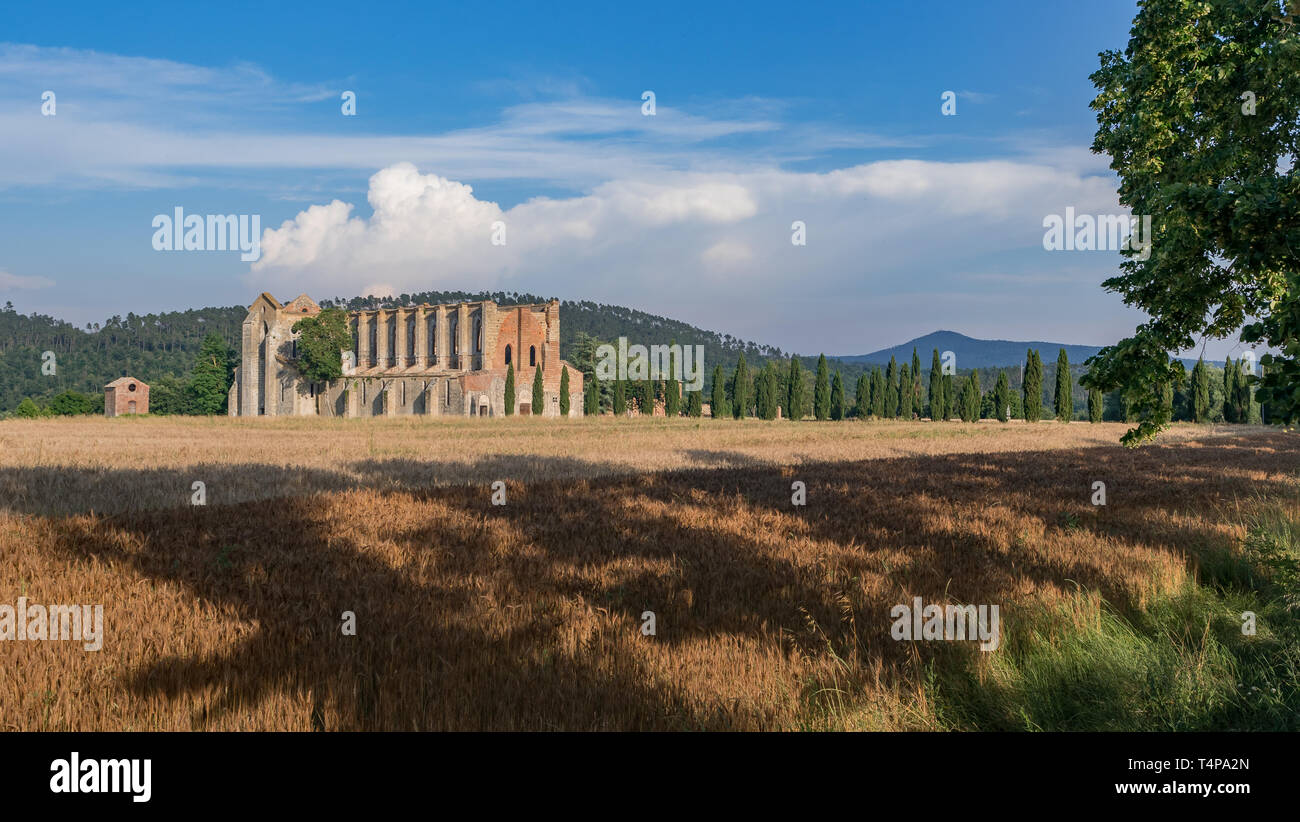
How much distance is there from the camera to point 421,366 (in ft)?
319

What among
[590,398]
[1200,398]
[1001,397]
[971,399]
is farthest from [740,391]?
[1200,398]

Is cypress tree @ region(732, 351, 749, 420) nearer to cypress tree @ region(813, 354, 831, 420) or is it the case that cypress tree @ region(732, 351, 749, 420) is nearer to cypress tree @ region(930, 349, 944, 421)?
cypress tree @ region(813, 354, 831, 420)

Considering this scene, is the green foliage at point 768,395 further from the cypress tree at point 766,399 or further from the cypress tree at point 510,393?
the cypress tree at point 510,393

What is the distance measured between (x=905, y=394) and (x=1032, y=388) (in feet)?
46.9

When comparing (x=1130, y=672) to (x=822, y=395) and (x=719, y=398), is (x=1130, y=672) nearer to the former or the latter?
(x=822, y=395)

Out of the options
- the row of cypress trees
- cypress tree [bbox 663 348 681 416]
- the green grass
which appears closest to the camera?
the green grass

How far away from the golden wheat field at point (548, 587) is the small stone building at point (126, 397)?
3967 inches

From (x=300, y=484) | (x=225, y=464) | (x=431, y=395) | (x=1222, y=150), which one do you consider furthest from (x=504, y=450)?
(x=431, y=395)

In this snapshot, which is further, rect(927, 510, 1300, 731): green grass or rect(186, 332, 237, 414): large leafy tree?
rect(186, 332, 237, 414): large leafy tree

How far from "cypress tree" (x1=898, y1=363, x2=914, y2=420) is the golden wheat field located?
68.4 meters

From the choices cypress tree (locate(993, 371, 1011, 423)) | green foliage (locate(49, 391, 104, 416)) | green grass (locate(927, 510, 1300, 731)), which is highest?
cypress tree (locate(993, 371, 1011, 423))

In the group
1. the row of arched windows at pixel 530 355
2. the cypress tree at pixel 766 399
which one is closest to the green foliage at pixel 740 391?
the cypress tree at pixel 766 399

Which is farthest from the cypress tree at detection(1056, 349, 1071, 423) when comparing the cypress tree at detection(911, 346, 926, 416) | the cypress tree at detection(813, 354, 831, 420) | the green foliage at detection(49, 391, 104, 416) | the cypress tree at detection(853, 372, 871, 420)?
the green foliage at detection(49, 391, 104, 416)

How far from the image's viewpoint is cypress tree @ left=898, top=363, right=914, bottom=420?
85.4m
